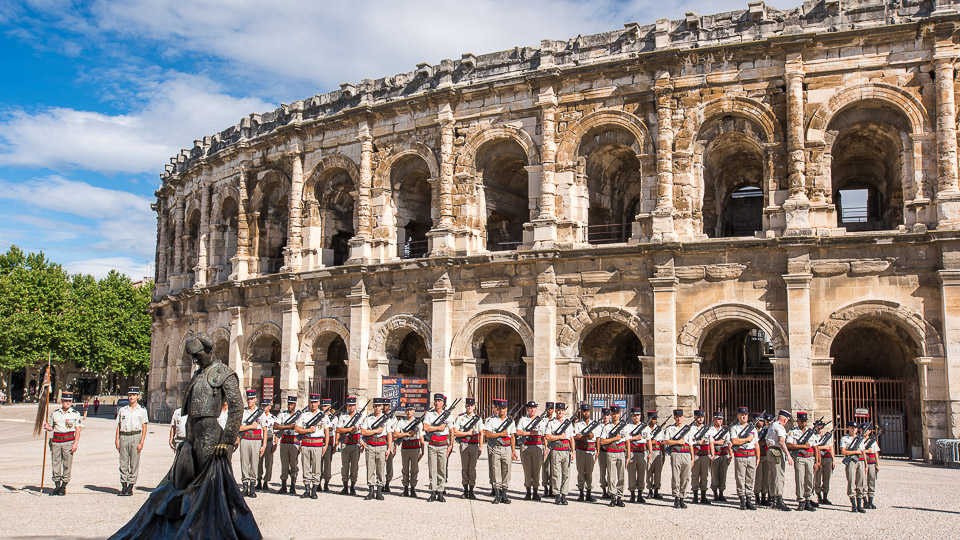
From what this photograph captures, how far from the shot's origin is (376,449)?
11828 mm

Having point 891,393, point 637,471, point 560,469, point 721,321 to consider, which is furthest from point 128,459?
point 891,393

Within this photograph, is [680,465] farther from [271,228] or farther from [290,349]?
[271,228]

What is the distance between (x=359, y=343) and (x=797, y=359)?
10.8m

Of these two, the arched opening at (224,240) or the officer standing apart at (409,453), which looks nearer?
the officer standing apart at (409,453)

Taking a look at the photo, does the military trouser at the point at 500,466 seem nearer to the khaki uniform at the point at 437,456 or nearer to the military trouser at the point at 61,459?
the khaki uniform at the point at 437,456

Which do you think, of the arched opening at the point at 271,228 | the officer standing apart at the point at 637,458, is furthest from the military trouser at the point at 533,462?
the arched opening at the point at 271,228

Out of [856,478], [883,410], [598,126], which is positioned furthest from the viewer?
[598,126]

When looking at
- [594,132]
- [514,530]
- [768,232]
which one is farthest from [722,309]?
[514,530]

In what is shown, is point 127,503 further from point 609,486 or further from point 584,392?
point 584,392

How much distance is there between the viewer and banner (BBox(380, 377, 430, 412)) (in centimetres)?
2053

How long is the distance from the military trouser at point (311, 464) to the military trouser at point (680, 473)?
5.03 metres

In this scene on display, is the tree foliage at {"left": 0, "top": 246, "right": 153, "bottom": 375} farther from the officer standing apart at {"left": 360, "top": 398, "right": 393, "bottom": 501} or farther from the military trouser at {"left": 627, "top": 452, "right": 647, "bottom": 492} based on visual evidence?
the military trouser at {"left": 627, "top": 452, "right": 647, "bottom": 492}

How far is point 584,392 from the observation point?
759 inches

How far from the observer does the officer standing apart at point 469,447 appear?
11.8m
